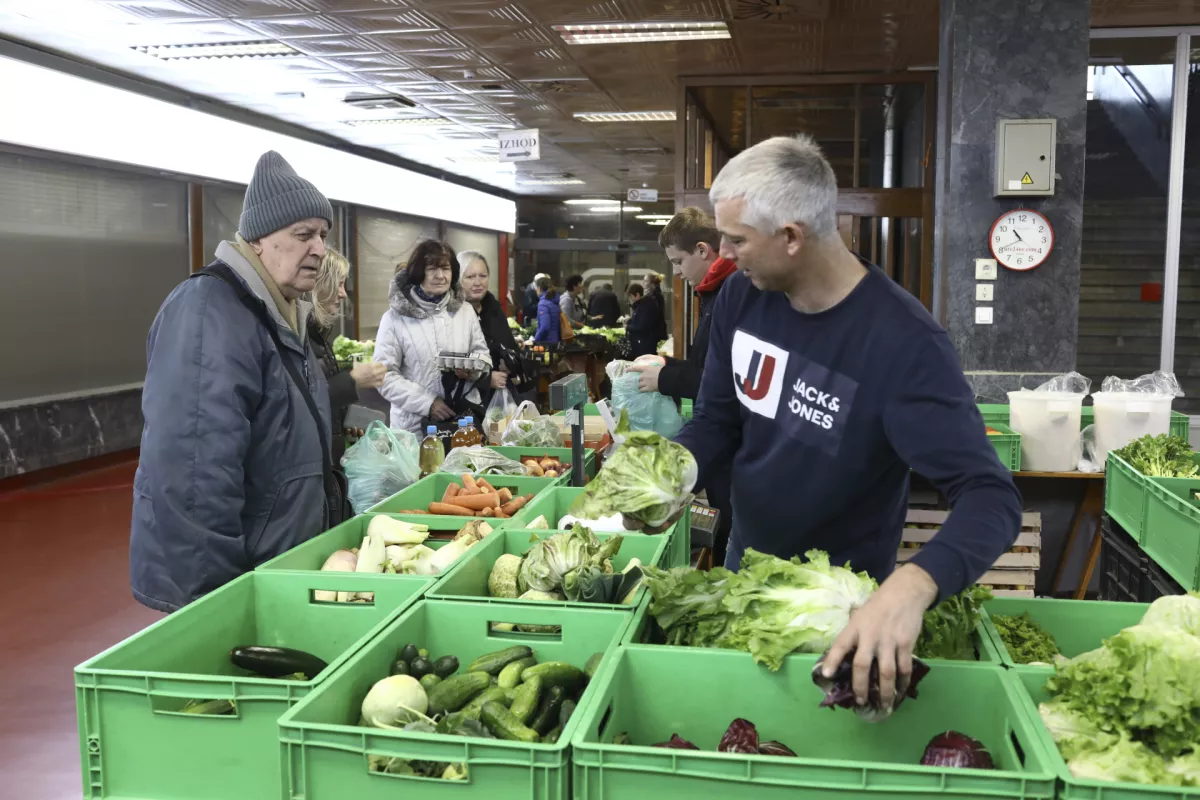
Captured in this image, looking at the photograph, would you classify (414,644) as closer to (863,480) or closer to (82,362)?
(863,480)

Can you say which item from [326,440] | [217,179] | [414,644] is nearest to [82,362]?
[217,179]

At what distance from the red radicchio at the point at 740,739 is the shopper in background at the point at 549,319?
11.1m

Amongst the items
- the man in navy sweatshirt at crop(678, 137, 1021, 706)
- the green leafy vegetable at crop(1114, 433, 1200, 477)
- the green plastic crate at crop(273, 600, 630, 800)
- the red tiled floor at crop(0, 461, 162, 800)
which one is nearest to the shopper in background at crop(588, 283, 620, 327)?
the red tiled floor at crop(0, 461, 162, 800)

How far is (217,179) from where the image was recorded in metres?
11.0

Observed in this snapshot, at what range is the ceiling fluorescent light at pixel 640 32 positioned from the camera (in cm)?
747

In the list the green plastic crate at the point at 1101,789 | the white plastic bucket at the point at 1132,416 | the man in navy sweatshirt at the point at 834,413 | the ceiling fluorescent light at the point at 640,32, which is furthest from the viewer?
the ceiling fluorescent light at the point at 640,32

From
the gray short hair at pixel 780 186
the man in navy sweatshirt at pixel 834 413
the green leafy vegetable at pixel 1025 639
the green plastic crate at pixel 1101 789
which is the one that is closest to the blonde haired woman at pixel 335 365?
the man in navy sweatshirt at pixel 834 413

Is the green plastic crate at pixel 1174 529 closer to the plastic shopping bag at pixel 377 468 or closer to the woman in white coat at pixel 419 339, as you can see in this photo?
the plastic shopping bag at pixel 377 468

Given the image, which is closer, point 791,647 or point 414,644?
point 791,647

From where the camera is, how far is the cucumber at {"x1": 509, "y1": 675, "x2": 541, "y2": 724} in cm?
179

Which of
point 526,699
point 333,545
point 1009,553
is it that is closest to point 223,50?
point 333,545

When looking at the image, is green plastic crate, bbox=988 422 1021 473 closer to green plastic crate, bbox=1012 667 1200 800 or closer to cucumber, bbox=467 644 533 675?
cucumber, bbox=467 644 533 675

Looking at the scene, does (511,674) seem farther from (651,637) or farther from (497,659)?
(651,637)

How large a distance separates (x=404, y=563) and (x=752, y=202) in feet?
5.07
